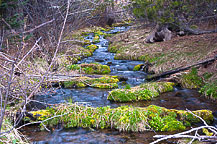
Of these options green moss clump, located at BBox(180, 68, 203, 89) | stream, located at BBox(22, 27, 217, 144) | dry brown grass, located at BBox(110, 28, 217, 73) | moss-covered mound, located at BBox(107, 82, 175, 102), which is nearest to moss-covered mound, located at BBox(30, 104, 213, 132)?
stream, located at BBox(22, 27, 217, 144)

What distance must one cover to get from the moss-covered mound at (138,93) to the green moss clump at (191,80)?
2.62ft

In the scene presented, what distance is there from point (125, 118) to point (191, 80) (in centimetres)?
467

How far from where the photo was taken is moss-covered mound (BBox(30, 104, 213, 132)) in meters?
5.66

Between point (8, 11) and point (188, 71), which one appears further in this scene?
point (8, 11)

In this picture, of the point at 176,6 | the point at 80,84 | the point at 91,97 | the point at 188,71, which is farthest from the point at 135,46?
the point at 91,97

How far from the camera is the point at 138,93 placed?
7.94m

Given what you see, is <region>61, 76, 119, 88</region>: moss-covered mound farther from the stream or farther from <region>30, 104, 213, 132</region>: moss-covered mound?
<region>30, 104, 213, 132</region>: moss-covered mound

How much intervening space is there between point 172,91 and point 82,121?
416 cm

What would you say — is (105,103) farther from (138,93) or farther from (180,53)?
(180,53)

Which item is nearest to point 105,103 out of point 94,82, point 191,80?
point 94,82

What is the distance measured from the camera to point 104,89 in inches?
357

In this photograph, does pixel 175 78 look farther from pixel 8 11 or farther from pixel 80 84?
pixel 8 11

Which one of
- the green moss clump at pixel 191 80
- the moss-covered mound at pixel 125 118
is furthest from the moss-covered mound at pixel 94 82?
the moss-covered mound at pixel 125 118

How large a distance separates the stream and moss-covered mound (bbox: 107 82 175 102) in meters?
0.20
